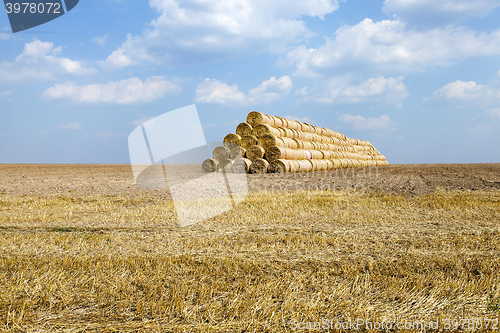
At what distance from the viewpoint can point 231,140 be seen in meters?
17.7

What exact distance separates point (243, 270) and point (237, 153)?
13736mm

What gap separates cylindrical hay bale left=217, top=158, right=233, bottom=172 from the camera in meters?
17.0

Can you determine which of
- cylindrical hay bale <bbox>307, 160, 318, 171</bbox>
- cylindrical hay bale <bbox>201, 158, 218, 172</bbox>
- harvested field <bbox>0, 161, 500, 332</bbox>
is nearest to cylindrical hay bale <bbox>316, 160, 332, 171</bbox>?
cylindrical hay bale <bbox>307, 160, 318, 171</bbox>

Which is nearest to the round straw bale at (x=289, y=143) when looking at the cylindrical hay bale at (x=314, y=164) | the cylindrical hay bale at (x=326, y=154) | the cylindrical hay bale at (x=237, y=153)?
the cylindrical hay bale at (x=314, y=164)

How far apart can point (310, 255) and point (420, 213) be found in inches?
167

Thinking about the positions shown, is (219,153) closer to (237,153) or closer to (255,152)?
(237,153)

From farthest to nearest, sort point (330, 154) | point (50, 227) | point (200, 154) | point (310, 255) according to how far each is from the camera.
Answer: point (330, 154) → point (200, 154) → point (50, 227) → point (310, 255)

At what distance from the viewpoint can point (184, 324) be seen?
2846 mm

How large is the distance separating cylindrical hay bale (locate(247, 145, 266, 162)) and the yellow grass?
9.37 meters

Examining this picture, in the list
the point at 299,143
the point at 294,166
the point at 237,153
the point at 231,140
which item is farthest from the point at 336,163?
the point at 231,140

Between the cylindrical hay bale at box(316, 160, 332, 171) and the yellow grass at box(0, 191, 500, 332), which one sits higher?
the cylindrical hay bale at box(316, 160, 332, 171)

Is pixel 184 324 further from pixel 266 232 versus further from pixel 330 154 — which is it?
pixel 330 154

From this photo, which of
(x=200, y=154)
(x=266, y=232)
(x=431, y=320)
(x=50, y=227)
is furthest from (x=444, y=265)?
(x=50, y=227)

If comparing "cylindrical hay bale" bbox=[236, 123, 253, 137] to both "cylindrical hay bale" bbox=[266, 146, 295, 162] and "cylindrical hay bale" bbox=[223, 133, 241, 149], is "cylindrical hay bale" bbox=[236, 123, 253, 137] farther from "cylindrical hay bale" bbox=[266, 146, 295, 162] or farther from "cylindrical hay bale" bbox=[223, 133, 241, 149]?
"cylindrical hay bale" bbox=[266, 146, 295, 162]
